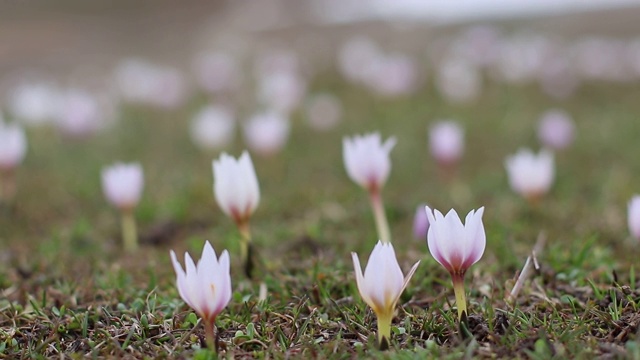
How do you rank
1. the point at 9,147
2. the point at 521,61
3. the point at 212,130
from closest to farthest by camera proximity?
the point at 9,147 → the point at 212,130 → the point at 521,61

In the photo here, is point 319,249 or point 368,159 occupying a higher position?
point 368,159

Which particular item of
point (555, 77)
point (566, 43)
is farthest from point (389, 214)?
point (566, 43)

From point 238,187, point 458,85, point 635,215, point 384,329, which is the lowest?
point 458,85

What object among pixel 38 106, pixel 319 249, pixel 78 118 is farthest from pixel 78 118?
pixel 319 249

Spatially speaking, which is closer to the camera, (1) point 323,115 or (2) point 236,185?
(2) point 236,185

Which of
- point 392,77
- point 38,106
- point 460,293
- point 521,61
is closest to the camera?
point 460,293

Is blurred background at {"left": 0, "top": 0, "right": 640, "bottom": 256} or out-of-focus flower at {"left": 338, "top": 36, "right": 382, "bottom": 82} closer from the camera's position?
blurred background at {"left": 0, "top": 0, "right": 640, "bottom": 256}

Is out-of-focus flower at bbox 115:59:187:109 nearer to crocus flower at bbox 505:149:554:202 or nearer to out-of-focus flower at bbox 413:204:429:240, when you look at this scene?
crocus flower at bbox 505:149:554:202

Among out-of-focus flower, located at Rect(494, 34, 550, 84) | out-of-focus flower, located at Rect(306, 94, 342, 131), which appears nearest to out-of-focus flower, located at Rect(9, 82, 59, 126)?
out-of-focus flower, located at Rect(306, 94, 342, 131)

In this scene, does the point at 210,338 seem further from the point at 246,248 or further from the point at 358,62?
the point at 358,62
